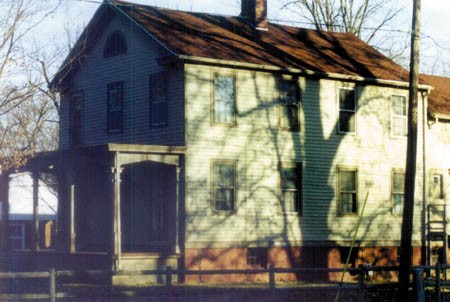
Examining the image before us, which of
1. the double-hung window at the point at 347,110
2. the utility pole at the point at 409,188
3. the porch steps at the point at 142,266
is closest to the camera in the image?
the utility pole at the point at 409,188

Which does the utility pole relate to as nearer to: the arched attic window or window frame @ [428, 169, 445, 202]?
the arched attic window

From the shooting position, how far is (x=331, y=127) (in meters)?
32.9

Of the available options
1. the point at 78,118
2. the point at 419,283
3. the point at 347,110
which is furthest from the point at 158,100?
the point at 419,283

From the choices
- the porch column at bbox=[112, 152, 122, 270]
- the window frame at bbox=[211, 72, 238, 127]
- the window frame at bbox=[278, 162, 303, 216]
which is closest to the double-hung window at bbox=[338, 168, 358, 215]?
the window frame at bbox=[278, 162, 303, 216]

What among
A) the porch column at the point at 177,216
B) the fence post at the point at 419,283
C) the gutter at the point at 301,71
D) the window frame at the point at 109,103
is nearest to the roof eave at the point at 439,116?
the gutter at the point at 301,71

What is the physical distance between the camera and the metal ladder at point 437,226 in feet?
113

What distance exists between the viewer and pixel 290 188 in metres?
31.8

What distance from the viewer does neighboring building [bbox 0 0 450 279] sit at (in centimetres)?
2922

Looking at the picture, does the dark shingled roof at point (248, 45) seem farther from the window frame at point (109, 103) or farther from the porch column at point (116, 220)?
the porch column at point (116, 220)

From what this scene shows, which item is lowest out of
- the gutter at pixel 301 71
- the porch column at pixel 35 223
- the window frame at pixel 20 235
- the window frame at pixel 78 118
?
the window frame at pixel 20 235

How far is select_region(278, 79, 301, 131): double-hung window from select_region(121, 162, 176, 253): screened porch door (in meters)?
4.58

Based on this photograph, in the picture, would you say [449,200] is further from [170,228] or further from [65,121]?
[65,121]

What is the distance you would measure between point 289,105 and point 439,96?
9770 millimetres

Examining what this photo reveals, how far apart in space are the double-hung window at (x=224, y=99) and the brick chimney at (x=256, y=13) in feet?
17.7
